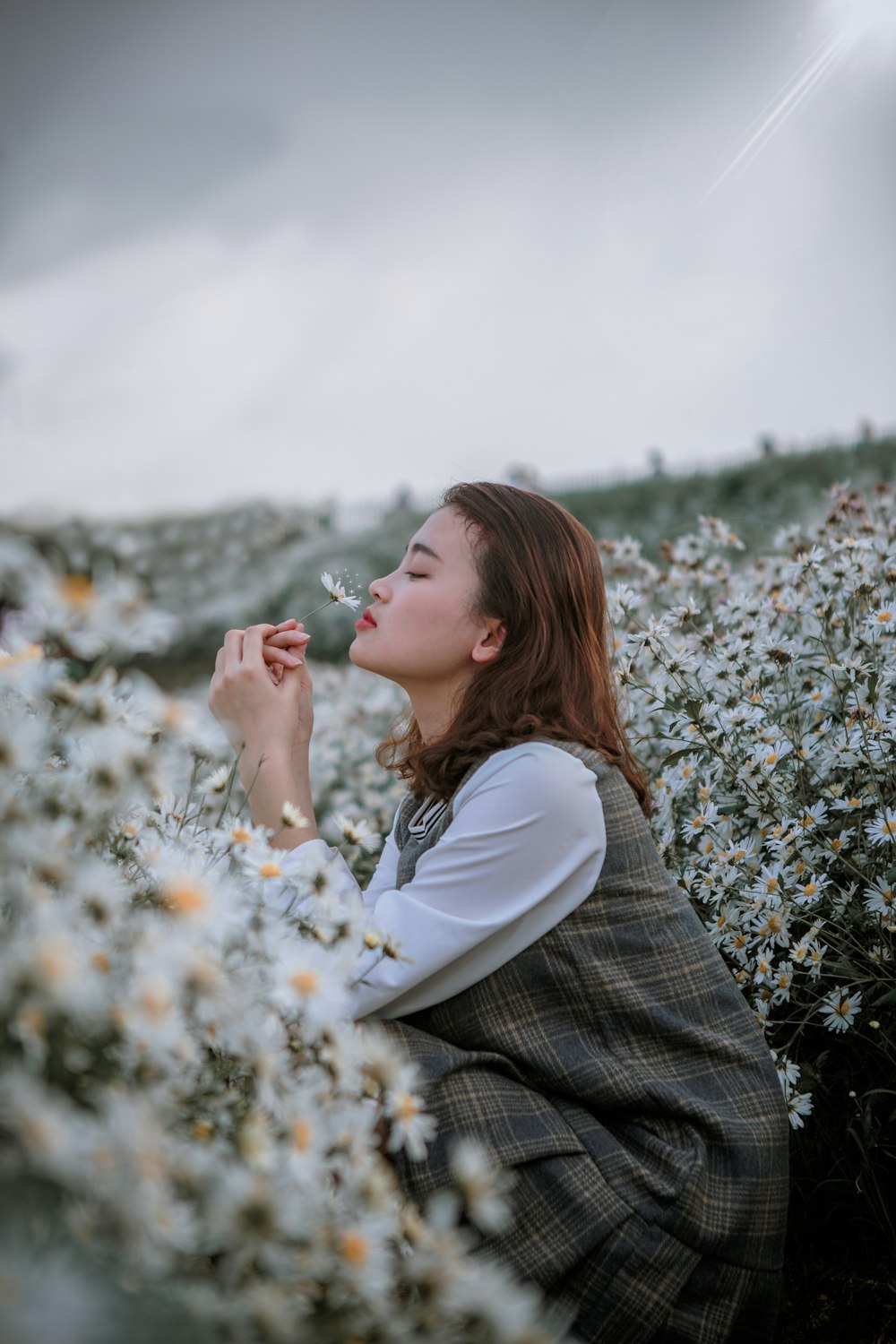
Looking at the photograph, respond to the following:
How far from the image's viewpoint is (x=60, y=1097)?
70 cm

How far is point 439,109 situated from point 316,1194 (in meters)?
5.41

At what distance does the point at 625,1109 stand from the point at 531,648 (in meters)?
0.76

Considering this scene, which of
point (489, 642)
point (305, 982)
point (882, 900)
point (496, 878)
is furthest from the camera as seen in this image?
point (489, 642)

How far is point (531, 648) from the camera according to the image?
1899 millimetres

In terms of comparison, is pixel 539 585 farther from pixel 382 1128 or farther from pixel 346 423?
pixel 346 423

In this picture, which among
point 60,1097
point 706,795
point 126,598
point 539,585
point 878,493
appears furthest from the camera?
point 878,493

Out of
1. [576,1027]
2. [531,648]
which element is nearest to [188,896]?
[576,1027]

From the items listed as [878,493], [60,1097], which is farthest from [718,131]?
[60,1097]

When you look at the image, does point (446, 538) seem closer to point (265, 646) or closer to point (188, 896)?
point (265, 646)

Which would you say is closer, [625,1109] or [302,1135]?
[302,1135]

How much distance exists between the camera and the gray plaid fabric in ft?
4.59

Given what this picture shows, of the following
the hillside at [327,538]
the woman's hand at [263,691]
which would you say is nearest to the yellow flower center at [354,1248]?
the woman's hand at [263,691]

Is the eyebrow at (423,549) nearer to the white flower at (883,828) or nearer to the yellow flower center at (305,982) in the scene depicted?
the white flower at (883,828)

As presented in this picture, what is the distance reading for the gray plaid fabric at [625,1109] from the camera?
140 cm
